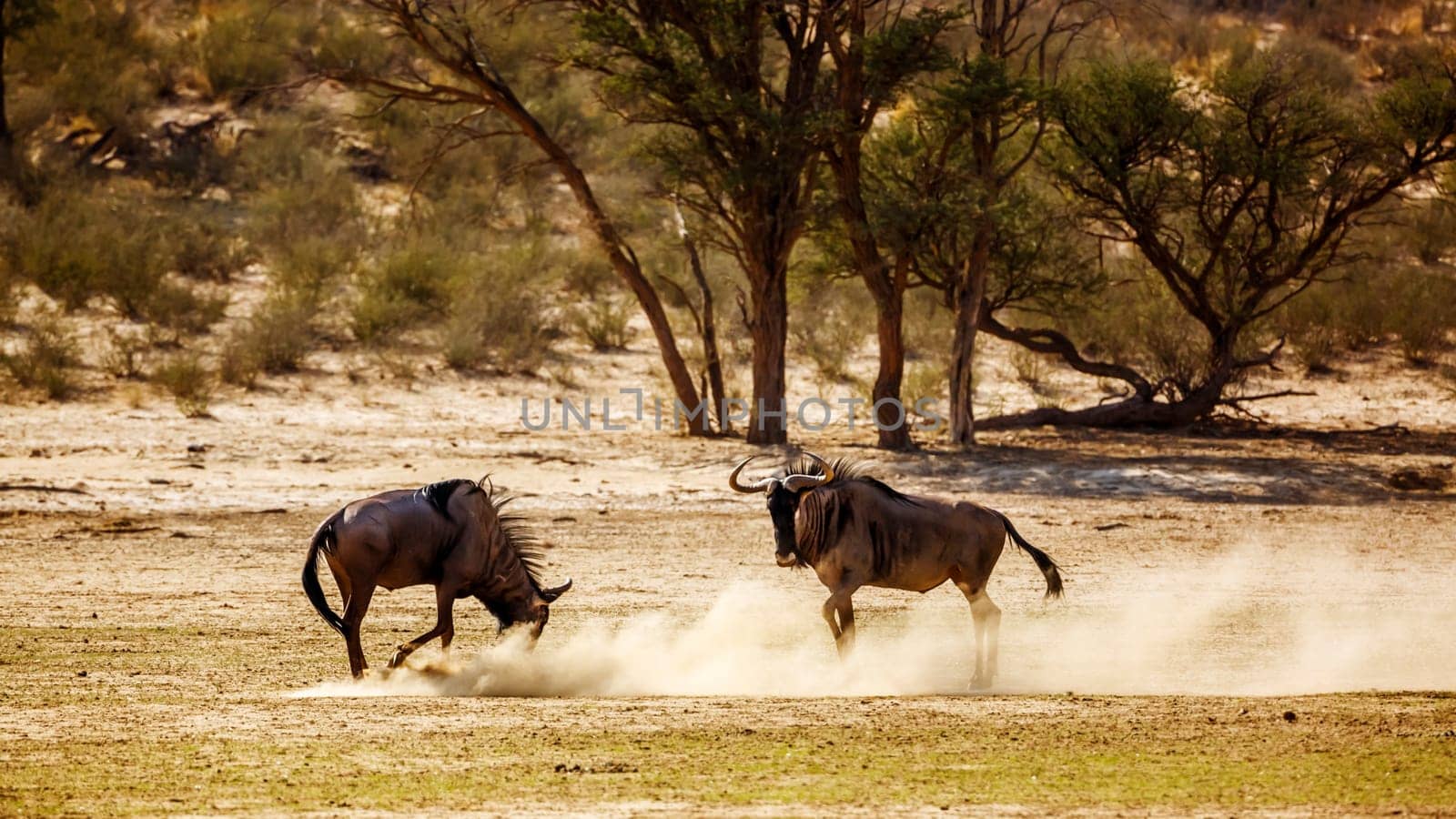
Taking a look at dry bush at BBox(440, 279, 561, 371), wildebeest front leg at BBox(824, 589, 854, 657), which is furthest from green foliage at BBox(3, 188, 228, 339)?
wildebeest front leg at BBox(824, 589, 854, 657)

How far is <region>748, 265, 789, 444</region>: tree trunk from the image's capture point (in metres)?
22.6

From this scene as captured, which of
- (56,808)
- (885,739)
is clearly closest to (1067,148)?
(885,739)

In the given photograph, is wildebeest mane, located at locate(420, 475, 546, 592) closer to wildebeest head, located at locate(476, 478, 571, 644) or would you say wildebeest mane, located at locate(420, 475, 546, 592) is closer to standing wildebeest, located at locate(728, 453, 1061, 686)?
wildebeest head, located at locate(476, 478, 571, 644)

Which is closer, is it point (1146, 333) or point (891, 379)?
point (891, 379)

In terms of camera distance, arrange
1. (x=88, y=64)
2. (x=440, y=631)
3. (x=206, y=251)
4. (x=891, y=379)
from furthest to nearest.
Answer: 1. (x=88, y=64)
2. (x=206, y=251)
3. (x=891, y=379)
4. (x=440, y=631)

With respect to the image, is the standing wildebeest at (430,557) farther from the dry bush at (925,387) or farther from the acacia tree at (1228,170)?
the dry bush at (925,387)

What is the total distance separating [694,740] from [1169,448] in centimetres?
1536

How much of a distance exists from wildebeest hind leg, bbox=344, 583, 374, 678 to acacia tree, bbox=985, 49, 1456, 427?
15.3 meters

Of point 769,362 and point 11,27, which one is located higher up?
point 11,27

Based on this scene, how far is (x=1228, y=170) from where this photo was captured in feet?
76.8

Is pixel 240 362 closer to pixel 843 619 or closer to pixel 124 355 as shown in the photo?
pixel 124 355

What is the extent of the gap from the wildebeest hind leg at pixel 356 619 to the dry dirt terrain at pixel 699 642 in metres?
0.18

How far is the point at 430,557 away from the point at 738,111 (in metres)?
12.0

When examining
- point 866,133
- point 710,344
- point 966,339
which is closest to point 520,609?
point 966,339
